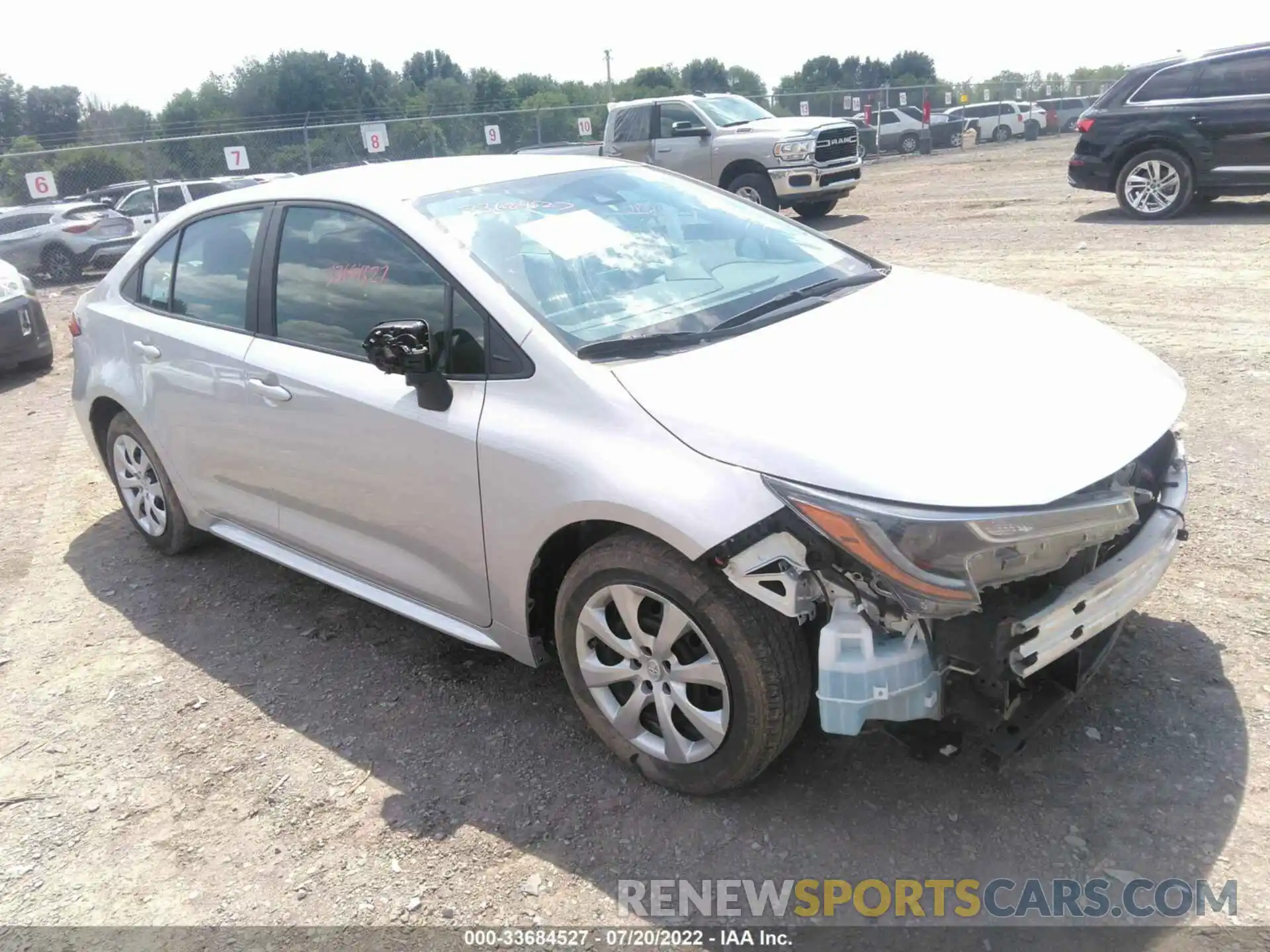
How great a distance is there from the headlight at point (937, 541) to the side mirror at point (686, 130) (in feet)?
44.1

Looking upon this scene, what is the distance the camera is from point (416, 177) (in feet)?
12.0

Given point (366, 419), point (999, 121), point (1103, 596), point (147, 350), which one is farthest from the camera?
point (999, 121)

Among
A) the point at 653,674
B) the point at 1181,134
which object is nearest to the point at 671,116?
the point at 1181,134

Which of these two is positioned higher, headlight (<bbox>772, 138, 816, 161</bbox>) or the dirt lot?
headlight (<bbox>772, 138, 816, 161</bbox>)

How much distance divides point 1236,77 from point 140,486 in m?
11.4

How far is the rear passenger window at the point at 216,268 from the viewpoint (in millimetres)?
3996

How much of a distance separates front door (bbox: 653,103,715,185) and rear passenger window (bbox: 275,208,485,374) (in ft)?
38.1

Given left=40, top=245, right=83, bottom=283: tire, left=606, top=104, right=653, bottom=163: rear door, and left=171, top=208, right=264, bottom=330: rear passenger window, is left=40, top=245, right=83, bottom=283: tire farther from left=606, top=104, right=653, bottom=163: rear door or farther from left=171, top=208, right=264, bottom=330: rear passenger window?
left=171, top=208, right=264, bottom=330: rear passenger window

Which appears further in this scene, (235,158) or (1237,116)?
(235,158)

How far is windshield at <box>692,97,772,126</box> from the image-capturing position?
15.0m

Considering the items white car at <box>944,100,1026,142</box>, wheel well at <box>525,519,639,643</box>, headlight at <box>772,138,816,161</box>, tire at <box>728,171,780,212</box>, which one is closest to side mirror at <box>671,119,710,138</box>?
tire at <box>728,171,780,212</box>

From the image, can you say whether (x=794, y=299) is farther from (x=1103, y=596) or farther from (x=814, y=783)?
(x=814, y=783)

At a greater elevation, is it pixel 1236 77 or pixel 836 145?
pixel 1236 77

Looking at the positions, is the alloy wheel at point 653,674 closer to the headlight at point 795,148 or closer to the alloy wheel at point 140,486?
the alloy wheel at point 140,486
